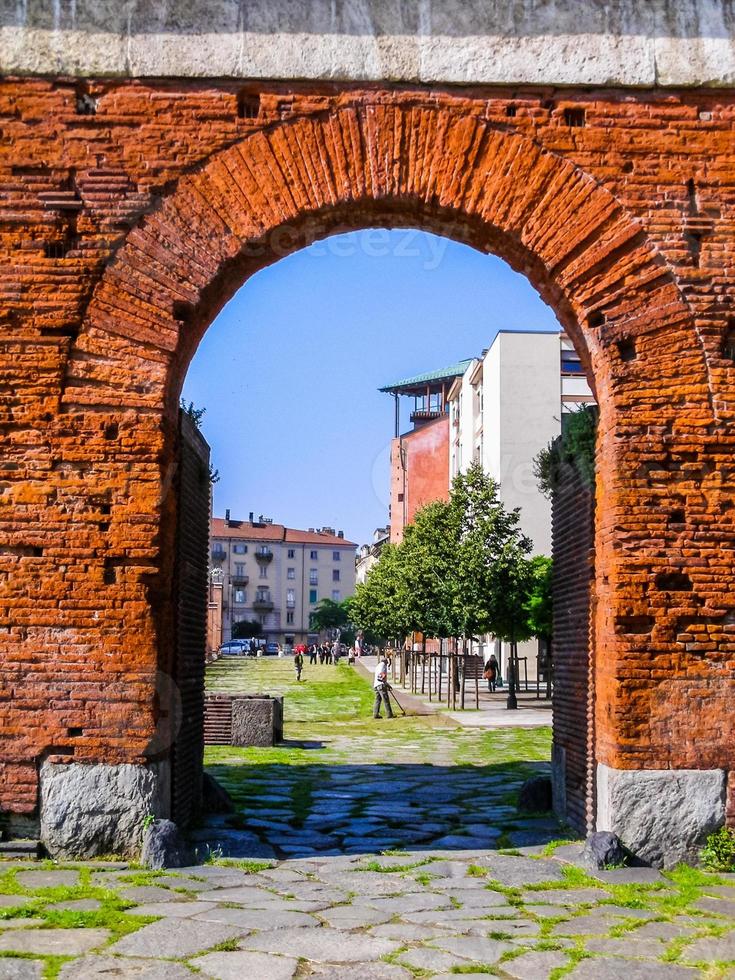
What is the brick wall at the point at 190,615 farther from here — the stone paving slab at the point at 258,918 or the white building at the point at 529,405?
the white building at the point at 529,405

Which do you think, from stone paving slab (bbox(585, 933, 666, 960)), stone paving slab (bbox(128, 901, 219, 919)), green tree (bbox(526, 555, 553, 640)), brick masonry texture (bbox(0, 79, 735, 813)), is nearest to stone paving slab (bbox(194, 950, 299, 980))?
stone paving slab (bbox(128, 901, 219, 919))

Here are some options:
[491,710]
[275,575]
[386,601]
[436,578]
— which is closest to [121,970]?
[491,710]

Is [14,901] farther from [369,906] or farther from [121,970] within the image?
[369,906]

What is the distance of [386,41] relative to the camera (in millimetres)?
7379

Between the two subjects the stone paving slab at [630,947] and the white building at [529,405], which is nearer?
the stone paving slab at [630,947]

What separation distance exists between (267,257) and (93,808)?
3.78 meters

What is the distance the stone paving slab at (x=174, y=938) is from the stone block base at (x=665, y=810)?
2.61 metres

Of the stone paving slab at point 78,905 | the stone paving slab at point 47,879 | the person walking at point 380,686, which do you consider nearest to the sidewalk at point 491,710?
the person walking at point 380,686

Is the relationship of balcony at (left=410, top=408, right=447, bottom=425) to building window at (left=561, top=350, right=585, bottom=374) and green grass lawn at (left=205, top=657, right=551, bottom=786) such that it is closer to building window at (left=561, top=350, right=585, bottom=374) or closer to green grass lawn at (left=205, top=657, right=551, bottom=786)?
building window at (left=561, top=350, right=585, bottom=374)

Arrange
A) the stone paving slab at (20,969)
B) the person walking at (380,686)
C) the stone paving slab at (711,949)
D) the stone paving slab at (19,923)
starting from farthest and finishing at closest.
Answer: the person walking at (380,686) < the stone paving slab at (19,923) < the stone paving slab at (711,949) < the stone paving slab at (20,969)

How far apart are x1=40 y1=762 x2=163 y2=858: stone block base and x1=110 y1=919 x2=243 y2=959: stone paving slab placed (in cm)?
145

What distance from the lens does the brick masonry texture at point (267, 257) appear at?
687 cm

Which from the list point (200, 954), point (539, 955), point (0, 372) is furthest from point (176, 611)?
point (539, 955)

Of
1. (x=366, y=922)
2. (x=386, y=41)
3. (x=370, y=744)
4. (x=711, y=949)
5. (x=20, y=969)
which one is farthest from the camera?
(x=370, y=744)
